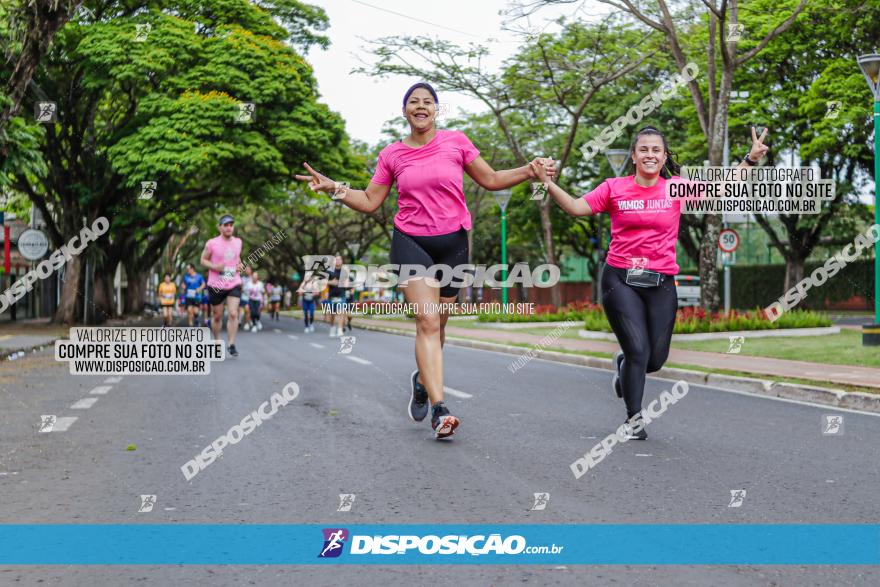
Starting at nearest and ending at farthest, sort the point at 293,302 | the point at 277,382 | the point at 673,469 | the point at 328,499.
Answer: the point at 328,499 → the point at 673,469 → the point at 277,382 → the point at 293,302

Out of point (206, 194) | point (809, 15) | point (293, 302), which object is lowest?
point (293, 302)

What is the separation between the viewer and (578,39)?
84.5 ft

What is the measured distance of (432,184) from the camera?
6.02 metres

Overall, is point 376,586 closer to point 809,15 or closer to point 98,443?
point 98,443

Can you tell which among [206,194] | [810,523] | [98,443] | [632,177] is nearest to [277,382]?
[98,443]

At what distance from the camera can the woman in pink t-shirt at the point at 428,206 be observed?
602 centimetres

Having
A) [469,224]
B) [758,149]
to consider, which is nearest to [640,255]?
[758,149]

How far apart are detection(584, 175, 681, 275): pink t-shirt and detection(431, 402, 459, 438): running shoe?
60.1 inches

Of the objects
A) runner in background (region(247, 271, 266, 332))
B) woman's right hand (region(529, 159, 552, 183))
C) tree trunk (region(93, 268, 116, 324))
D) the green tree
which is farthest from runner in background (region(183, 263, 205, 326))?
woman's right hand (region(529, 159, 552, 183))

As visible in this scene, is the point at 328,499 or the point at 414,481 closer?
the point at 328,499

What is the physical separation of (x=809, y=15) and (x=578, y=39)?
388 inches

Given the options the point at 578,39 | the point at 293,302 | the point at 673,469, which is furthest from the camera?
the point at 293,302

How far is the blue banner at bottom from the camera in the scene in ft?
12.3

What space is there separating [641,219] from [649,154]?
0.42 meters
